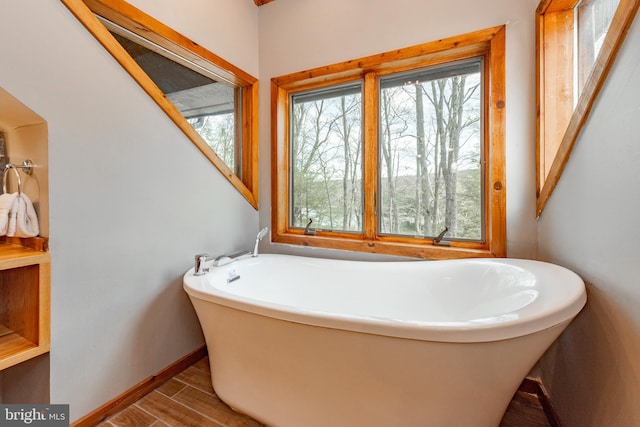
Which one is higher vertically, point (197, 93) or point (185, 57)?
point (185, 57)

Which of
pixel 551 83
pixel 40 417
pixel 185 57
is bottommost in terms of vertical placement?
pixel 40 417

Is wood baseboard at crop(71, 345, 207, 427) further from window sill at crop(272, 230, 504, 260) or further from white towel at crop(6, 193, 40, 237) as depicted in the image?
window sill at crop(272, 230, 504, 260)

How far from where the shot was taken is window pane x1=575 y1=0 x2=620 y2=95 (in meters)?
1.15

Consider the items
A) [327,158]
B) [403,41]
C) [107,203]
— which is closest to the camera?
[107,203]

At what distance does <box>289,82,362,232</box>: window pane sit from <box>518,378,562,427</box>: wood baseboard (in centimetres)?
134

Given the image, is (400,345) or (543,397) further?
(543,397)

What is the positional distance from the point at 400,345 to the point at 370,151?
142 cm

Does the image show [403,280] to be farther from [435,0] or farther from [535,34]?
[435,0]

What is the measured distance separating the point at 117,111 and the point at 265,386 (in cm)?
151

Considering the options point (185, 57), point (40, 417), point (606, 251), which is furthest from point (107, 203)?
point (606, 251)

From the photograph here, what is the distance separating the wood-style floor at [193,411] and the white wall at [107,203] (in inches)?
5.1

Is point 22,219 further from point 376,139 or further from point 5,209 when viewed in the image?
point 376,139

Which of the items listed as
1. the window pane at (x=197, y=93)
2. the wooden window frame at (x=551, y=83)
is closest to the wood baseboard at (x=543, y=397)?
the wooden window frame at (x=551, y=83)

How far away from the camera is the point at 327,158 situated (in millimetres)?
2221
